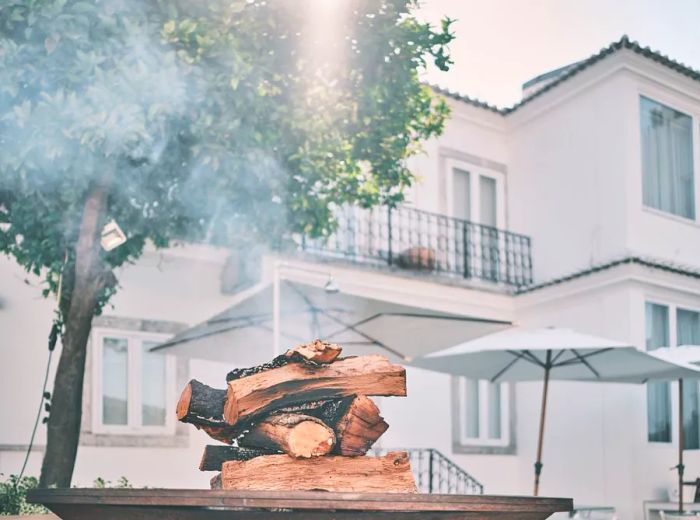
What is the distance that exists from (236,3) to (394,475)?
432 cm

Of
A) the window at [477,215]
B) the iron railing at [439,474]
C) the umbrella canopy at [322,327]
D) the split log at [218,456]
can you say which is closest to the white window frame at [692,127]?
the window at [477,215]

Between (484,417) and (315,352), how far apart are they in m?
10.0

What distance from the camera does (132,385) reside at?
10086 millimetres

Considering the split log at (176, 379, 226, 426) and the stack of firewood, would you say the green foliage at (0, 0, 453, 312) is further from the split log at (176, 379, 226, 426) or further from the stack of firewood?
the stack of firewood

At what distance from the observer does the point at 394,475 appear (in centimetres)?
329

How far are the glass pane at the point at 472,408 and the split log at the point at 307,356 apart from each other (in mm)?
9774

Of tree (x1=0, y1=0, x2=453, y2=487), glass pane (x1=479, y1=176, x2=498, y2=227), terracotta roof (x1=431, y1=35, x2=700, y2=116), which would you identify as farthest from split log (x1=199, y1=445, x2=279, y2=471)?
glass pane (x1=479, y1=176, x2=498, y2=227)

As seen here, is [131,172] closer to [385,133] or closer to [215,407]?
[385,133]

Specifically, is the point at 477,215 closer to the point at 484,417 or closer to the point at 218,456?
the point at 484,417

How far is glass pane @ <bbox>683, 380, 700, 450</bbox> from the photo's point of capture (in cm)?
1188

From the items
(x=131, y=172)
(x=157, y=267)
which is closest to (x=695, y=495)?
(x=157, y=267)

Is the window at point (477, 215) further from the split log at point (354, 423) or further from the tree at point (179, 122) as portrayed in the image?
the split log at point (354, 423)

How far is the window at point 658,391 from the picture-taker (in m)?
11.6

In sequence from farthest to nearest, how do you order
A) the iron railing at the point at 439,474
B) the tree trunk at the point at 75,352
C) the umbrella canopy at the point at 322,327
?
1. the iron railing at the point at 439,474
2. the umbrella canopy at the point at 322,327
3. the tree trunk at the point at 75,352
